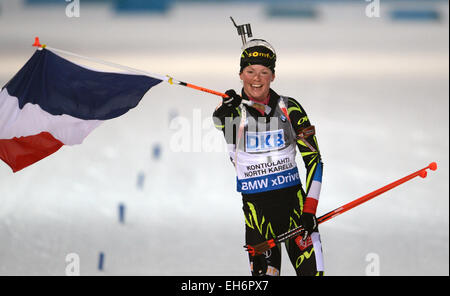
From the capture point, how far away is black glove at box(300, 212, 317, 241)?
3.98 meters

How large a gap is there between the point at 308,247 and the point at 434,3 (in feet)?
32.8

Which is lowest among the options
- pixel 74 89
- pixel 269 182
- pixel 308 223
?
pixel 308 223

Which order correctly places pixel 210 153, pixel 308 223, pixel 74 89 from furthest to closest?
pixel 210 153 < pixel 74 89 < pixel 308 223

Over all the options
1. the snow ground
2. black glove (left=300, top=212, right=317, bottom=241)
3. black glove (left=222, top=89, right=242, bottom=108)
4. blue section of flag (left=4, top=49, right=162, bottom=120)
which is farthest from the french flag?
the snow ground

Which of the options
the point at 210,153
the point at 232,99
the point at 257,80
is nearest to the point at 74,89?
the point at 232,99

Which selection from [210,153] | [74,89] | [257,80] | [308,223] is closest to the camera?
[308,223]

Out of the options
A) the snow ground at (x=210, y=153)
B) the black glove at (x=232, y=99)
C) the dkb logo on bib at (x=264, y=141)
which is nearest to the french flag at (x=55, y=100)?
the black glove at (x=232, y=99)

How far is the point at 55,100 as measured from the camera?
14.8ft

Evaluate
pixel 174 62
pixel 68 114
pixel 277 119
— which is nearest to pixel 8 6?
pixel 174 62

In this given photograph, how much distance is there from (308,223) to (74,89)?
1.57m

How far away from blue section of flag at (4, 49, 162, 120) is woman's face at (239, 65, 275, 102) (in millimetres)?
628

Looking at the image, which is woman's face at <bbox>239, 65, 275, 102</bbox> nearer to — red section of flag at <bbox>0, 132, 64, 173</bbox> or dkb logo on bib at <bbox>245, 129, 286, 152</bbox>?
dkb logo on bib at <bbox>245, 129, 286, 152</bbox>

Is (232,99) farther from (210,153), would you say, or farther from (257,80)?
(210,153)
